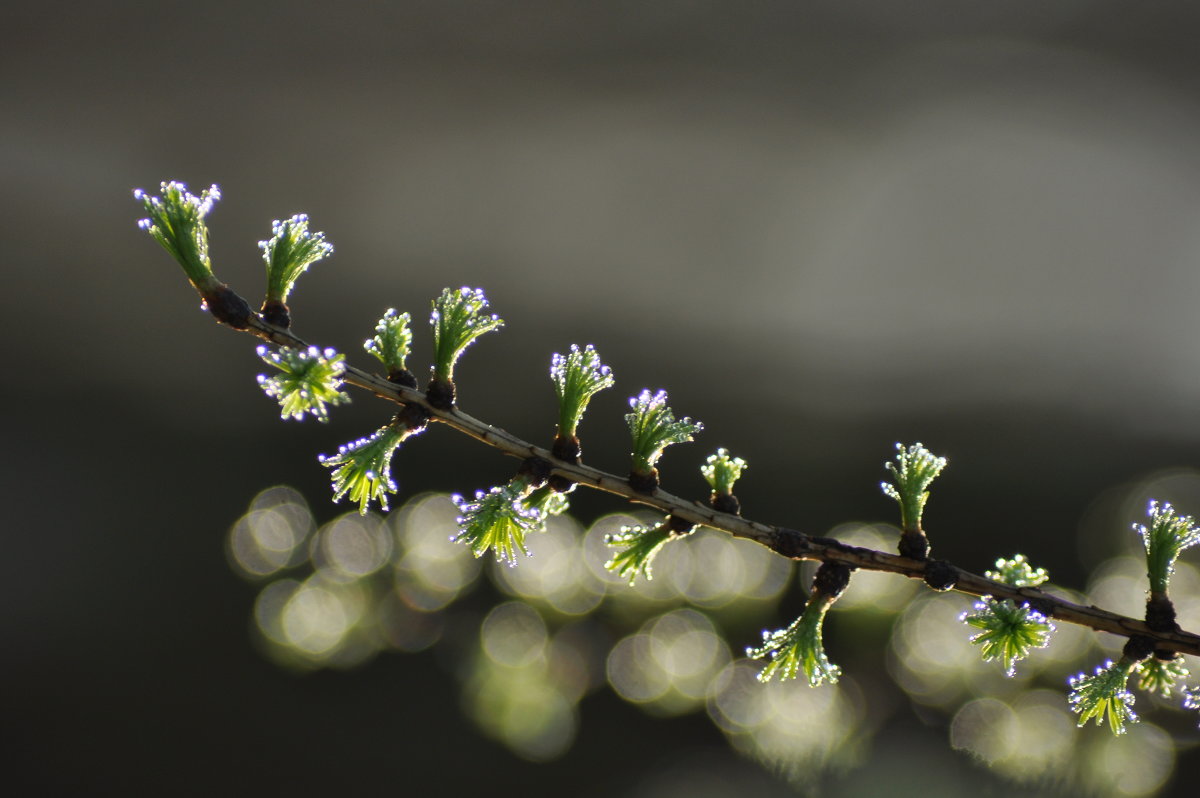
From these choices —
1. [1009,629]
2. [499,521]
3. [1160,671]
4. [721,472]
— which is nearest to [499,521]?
[499,521]

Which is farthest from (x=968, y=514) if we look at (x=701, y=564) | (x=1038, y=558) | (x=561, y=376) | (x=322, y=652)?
(x=561, y=376)

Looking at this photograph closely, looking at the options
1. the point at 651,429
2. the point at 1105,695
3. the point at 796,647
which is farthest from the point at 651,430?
the point at 1105,695

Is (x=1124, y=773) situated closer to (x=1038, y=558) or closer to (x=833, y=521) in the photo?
(x=1038, y=558)

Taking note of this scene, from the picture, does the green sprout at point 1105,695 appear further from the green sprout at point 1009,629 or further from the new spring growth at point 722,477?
the new spring growth at point 722,477

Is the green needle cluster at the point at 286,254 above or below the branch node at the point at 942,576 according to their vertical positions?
above

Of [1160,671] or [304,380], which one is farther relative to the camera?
[1160,671]

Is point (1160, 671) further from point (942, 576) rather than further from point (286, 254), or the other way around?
point (286, 254)

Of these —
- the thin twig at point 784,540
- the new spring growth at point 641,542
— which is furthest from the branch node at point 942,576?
the new spring growth at point 641,542
